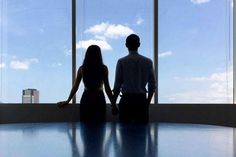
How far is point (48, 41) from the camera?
4.41 meters

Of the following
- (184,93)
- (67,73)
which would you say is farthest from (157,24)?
(67,73)

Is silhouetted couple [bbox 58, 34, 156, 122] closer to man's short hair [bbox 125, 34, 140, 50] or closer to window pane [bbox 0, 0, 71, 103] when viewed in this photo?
man's short hair [bbox 125, 34, 140, 50]

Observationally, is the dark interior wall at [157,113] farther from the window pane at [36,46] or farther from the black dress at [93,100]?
the black dress at [93,100]

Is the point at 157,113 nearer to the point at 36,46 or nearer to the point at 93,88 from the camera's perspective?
the point at 93,88

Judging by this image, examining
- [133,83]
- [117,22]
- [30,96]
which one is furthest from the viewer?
[117,22]

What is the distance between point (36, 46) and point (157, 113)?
1.71m

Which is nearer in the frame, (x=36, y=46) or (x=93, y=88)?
(x=93, y=88)

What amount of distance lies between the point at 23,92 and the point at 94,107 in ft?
5.01

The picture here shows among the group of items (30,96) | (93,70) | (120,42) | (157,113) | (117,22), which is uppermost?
(117,22)

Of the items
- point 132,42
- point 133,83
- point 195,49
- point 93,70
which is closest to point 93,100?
point 93,70

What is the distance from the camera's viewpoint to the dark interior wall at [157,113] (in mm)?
4293

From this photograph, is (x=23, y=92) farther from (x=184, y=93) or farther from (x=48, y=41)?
(x=184, y=93)

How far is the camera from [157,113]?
434 cm

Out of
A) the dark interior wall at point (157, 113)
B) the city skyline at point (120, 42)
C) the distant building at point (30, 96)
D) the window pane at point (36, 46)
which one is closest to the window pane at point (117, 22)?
the city skyline at point (120, 42)
